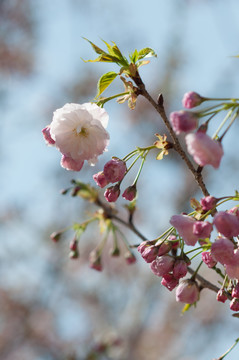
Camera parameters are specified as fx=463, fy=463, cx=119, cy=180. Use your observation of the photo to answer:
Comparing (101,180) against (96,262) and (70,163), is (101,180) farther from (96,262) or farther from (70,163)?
(96,262)

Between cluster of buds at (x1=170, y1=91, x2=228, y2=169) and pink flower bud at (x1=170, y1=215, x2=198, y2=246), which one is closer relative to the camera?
cluster of buds at (x1=170, y1=91, x2=228, y2=169)

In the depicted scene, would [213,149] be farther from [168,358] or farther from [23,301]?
[168,358]

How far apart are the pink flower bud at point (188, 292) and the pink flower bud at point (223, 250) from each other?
0.64ft

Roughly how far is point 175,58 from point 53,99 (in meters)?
2.43

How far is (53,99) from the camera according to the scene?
29.0 feet

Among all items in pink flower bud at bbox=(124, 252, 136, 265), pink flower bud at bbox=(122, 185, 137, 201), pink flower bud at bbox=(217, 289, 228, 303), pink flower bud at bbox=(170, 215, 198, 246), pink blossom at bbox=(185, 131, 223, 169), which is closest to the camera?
pink blossom at bbox=(185, 131, 223, 169)

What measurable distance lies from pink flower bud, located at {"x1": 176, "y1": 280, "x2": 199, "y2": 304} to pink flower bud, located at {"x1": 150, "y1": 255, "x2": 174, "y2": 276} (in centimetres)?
9

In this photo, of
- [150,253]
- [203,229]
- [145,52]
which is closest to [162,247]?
[150,253]

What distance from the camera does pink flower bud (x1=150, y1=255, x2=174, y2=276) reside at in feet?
2.89

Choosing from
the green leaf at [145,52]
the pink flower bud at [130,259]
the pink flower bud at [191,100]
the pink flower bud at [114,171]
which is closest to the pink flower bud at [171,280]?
the pink flower bud at [114,171]

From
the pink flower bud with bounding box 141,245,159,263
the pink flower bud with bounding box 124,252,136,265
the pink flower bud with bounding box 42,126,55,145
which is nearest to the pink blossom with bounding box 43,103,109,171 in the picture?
the pink flower bud with bounding box 42,126,55,145

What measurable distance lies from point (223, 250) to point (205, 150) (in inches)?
7.0

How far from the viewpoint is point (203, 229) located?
0.78 metres

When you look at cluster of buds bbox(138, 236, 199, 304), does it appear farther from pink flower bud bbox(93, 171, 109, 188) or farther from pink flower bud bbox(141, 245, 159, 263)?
pink flower bud bbox(93, 171, 109, 188)
